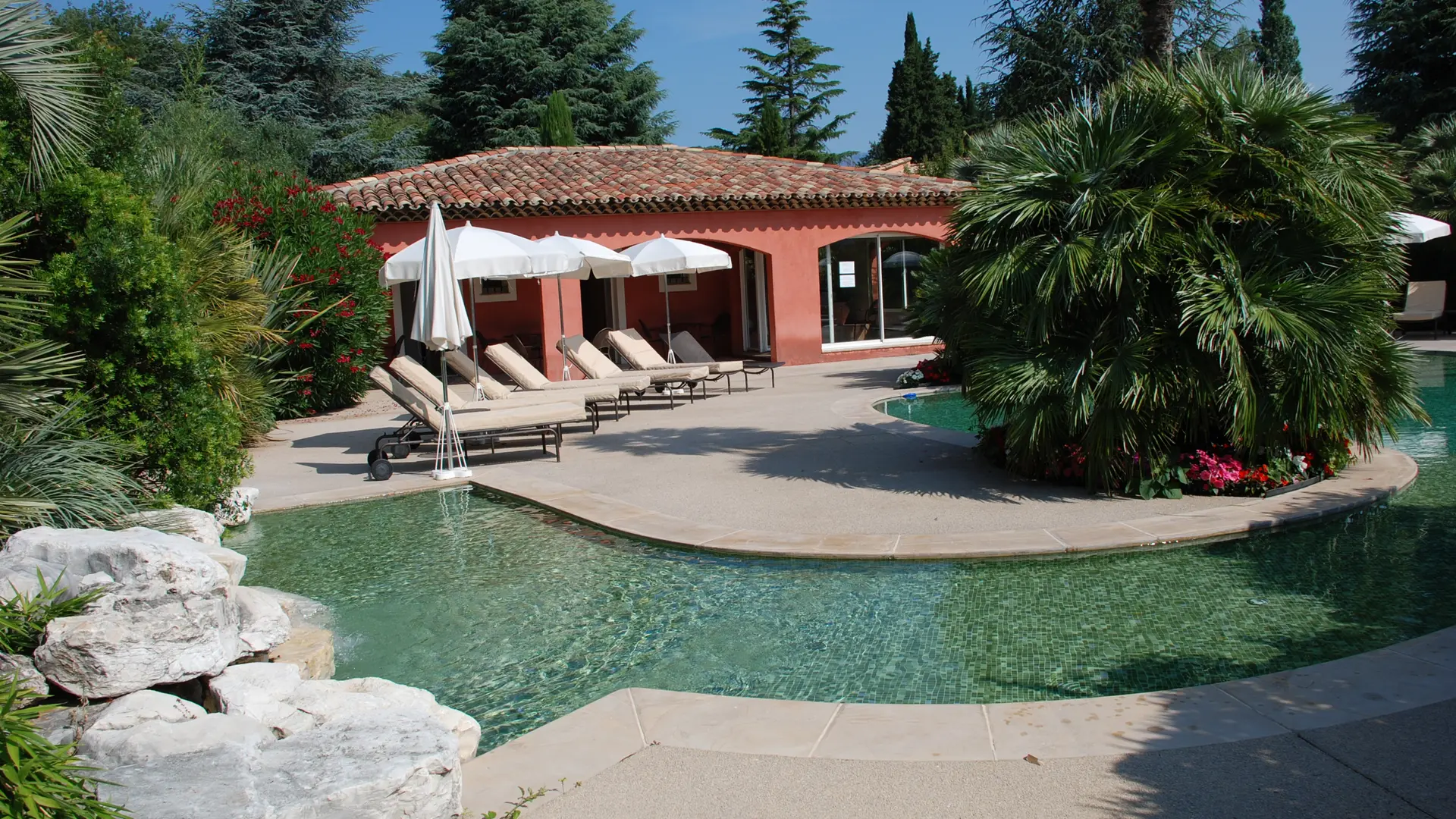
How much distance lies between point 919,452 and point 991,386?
7.80ft

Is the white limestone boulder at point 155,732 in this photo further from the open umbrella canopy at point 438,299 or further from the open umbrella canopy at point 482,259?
the open umbrella canopy at point 482,259

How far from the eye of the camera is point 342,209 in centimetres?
1628

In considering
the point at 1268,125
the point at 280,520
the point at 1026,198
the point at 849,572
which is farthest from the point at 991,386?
the point at 280,520

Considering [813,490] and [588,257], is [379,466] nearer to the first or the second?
[813,490]

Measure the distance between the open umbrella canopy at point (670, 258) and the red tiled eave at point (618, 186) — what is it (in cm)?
356

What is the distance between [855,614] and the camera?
5910 mm

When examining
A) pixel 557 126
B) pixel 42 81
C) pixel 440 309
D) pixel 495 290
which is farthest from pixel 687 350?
pixel 557 126

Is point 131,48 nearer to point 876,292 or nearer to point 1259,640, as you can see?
point 876,292

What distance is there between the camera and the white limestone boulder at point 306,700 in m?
3.89

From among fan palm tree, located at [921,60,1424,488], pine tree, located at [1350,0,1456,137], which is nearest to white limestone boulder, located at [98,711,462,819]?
fan palm tree, located at [921,60,1424,488]

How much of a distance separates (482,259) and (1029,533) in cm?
730

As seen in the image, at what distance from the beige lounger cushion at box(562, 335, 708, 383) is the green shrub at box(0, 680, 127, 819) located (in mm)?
12101

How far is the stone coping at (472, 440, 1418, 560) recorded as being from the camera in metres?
6.83

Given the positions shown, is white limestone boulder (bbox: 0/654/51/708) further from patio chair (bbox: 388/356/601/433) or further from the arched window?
the arched window
